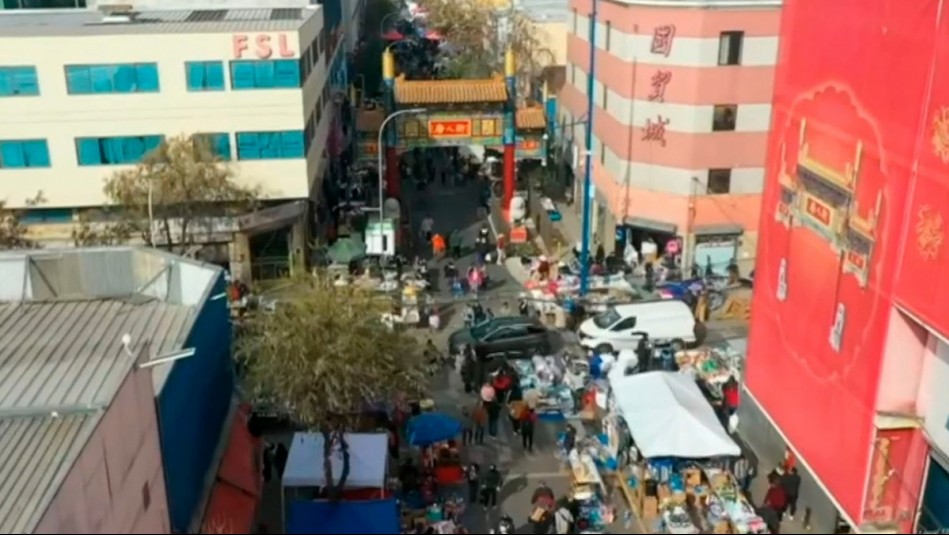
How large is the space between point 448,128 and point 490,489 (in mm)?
18911

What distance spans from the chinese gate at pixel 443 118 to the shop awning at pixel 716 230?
7.91 metres

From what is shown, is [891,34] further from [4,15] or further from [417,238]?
[4,15]

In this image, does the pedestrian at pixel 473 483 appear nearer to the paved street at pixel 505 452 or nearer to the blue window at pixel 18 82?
the paved street at pixel 505 452

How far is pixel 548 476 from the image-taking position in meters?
18.6

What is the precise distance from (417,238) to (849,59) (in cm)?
2126

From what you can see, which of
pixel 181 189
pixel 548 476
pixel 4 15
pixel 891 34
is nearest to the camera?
Result: pixel 891 34

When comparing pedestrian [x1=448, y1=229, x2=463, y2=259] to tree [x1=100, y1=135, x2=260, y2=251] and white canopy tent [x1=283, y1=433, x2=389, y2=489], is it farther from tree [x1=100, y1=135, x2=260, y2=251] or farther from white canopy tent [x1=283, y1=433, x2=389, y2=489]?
white canopy tent [x1=283, y1=433, x2=389, y2=489]

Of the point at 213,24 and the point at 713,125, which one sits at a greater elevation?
the point at 213,24

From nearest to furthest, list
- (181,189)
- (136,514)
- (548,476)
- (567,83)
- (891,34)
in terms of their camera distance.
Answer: (136,514) → (891,34) → (548,476) → (181,189) → (567,83)

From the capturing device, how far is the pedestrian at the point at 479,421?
19.9 meters

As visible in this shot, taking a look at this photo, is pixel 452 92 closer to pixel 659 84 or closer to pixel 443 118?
pixel 443 118

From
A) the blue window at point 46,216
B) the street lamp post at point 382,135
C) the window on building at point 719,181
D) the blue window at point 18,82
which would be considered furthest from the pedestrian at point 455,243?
the blue window at point 18,82

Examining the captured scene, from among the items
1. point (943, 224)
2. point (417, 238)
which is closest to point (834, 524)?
point (943, 224)

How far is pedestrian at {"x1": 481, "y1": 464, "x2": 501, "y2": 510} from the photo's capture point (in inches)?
685
